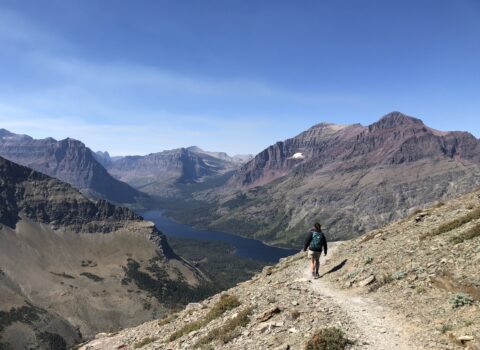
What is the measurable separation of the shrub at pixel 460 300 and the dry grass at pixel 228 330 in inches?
516

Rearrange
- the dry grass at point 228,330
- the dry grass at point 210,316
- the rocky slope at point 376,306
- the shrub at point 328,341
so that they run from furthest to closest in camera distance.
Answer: the dry grass at point 210,316
the dry grass at point 228,330
the rocky slope at point 376,306
the shrub at point 328,341

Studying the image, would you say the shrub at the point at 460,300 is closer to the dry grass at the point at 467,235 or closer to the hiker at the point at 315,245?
the dry grass at the point at 467,235

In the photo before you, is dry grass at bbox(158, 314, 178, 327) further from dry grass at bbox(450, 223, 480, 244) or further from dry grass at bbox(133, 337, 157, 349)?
dry grass at bbox(450, 223, 480, 244)

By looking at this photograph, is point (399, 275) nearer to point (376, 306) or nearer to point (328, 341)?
point (376, 306)

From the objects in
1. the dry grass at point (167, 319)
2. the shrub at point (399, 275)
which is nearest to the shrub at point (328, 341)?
the shrub at point (399, 275)

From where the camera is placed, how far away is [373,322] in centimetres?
2328

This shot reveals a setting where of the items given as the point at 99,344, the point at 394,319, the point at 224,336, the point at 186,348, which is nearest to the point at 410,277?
the point at 394,319

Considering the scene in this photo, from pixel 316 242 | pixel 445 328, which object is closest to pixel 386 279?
pixel 316 242

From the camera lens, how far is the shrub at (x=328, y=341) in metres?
20.1

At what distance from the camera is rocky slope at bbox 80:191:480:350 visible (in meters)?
21.2

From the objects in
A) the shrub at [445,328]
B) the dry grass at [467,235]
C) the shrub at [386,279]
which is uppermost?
the dry grass at [467,235]

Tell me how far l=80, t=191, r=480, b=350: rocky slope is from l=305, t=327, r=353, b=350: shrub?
13cm

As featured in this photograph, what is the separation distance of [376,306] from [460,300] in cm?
518

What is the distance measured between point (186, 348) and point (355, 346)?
1340 cm
